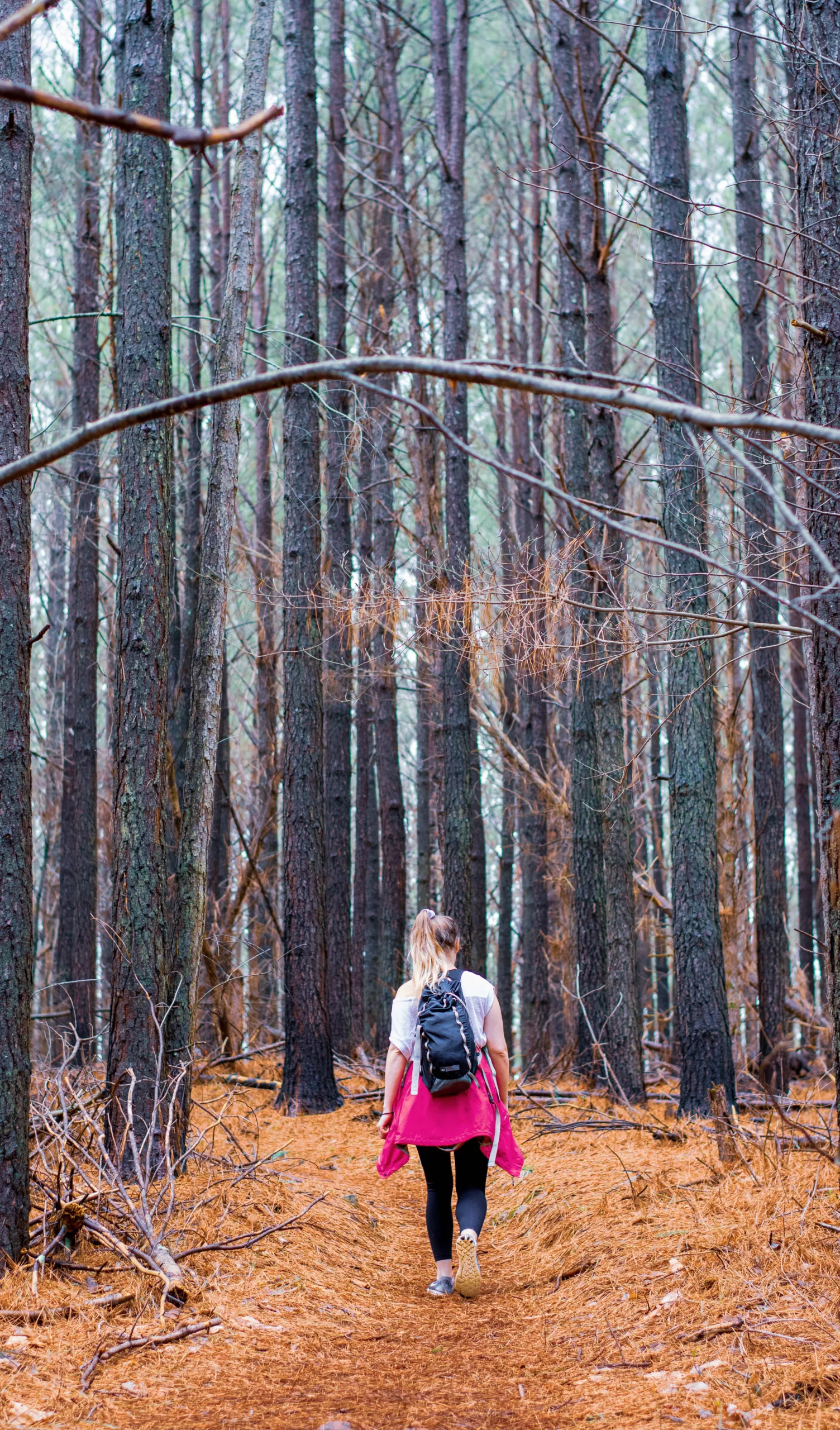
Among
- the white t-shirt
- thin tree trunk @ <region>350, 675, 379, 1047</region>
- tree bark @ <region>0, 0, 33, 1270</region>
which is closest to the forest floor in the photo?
tree bark @ <region>0, 0, 33, 1270</region>

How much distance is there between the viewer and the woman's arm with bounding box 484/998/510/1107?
496 centimetres

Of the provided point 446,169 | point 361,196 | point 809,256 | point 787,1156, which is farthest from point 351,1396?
point 361,196

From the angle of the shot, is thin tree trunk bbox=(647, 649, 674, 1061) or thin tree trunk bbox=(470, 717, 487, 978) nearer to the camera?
thin tree trunk bbox=(470, 717, 487, 978)

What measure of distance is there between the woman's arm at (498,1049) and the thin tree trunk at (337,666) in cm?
700

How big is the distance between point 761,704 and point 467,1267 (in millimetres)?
8490

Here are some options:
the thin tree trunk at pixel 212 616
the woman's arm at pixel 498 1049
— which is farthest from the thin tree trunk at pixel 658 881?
the woman's arm at pixel 498 1049

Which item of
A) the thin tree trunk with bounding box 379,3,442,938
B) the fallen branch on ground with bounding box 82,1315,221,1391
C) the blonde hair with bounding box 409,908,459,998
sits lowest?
the fallen branch on ground with bounding box 82,1315,221,1391

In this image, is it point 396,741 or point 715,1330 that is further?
point 396,741

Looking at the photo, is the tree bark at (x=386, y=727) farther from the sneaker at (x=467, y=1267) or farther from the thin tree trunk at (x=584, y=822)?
the sneaker at (x=467, y=1267)

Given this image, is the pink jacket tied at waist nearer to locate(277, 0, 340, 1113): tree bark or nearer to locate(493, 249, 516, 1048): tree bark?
locate(277, 0, 340, 1113): tree bark

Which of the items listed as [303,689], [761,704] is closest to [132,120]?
[303,689]

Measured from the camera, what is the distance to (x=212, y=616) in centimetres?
723

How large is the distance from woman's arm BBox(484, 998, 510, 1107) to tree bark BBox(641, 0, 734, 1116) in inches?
123

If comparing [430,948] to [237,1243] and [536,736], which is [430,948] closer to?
[237,1243]
